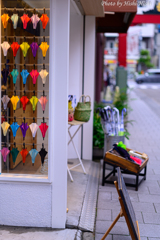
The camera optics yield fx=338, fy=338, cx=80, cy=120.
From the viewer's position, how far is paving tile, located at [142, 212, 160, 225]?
4.11 m

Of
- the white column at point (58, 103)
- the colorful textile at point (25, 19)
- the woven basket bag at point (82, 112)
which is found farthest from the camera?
the woven basket bag at point (82, 112)

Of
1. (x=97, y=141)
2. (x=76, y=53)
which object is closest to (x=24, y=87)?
(x=76, y=53)

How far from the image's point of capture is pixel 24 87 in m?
3.71

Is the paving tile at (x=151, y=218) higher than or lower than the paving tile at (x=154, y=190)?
higher

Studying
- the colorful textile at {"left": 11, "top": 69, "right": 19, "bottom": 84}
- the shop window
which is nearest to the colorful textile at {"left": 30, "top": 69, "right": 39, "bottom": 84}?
the shop window

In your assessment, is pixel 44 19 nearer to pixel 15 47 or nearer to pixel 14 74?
pixel 15 47

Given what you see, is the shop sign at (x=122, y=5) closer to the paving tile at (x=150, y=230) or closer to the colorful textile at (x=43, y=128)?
the colorful textile at (x=43, y=128)

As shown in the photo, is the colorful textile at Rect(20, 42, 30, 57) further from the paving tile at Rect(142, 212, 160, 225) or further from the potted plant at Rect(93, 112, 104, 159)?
the potted plant at Rect(93, 112, 104, 159)

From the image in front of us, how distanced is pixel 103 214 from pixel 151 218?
60 cm

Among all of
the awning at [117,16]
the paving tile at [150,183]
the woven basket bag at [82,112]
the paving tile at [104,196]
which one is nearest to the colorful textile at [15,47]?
the woven basket bag at [82,112]

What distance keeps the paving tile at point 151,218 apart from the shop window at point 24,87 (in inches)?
55.9

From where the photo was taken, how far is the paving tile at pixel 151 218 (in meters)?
4.11

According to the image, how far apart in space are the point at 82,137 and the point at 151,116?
754 cm

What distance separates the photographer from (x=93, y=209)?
14.5ft
